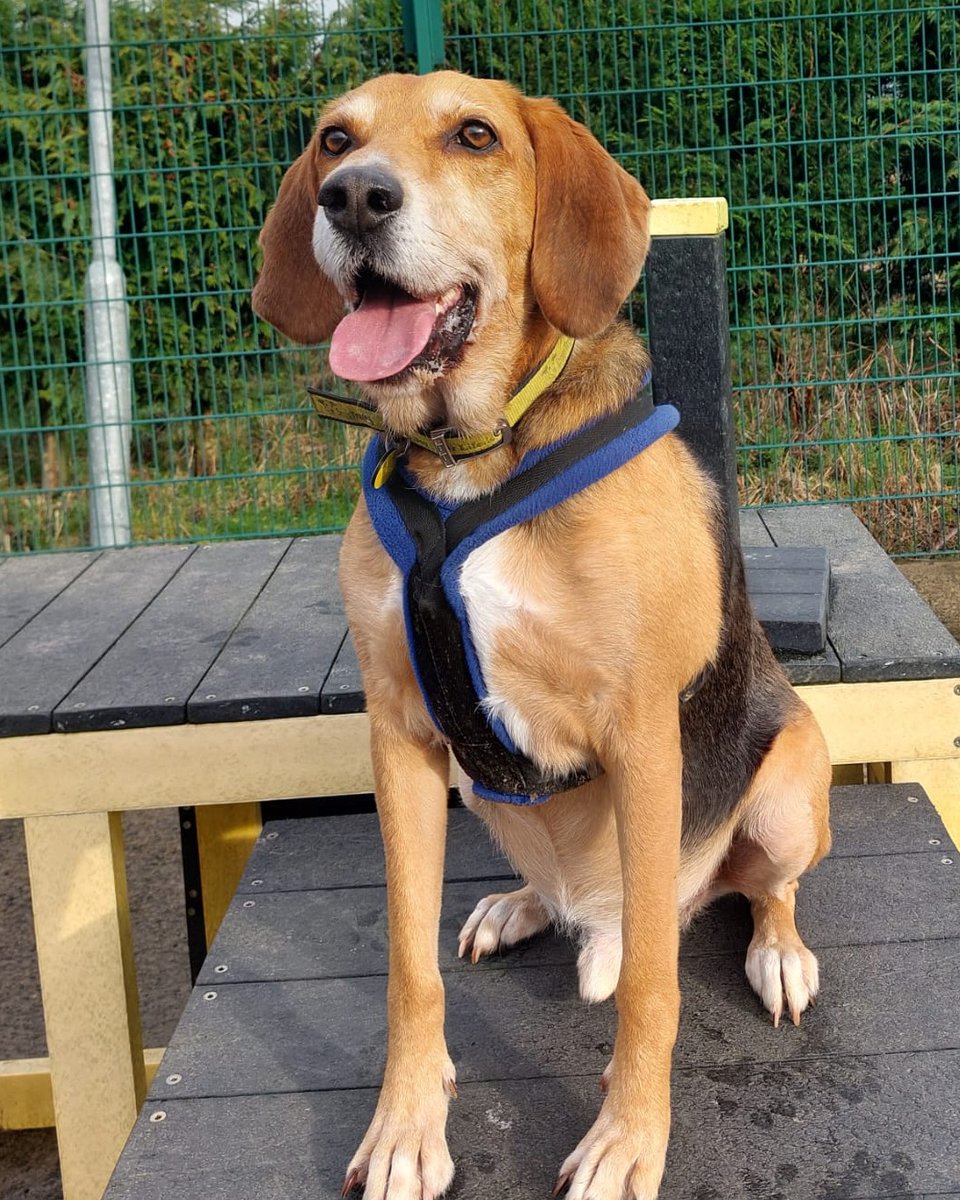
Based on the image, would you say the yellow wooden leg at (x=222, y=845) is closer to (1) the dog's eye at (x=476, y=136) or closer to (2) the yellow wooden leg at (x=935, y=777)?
(2) the yellow wooden leg at (x=935, y=777)

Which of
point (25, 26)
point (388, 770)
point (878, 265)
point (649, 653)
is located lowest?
point (388, 770)

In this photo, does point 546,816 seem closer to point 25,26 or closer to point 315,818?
point 315,818

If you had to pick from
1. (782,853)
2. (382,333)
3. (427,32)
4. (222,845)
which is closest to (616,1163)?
(782,853)

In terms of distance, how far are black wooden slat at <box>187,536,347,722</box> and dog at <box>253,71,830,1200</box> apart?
1065 mm

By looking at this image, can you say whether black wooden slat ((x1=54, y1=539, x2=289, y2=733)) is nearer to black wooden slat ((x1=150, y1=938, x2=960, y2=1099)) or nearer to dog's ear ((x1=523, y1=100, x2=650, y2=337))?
black wooden slat ((x1=150, y1=938, x2=960, y2=1099))

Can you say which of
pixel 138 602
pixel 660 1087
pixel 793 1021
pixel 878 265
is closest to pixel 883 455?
pixel 878 265

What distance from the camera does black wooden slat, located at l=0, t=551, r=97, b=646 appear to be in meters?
4.06

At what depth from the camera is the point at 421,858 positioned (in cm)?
209

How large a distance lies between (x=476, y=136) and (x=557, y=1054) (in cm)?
147

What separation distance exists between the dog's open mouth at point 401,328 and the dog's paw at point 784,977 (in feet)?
3.82

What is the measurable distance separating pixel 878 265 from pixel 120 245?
3612 millimetres

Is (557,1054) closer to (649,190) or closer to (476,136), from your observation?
(476,136)

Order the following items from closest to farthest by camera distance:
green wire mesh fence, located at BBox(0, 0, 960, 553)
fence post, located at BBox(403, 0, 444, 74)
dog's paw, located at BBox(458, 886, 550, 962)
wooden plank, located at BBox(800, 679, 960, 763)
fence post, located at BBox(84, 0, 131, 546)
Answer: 1. dog's paw, located at BBox(458, 886, 550, 962)
2. wooden plank, located at BBox(800, 679, 960, 763)
3. fence post, located at BBox(403, 0, 444, 74)
4. green wire mesh fence, located at BBox(0, 0, 960, 553)
5. fence post, located at BBox(84, 0, 131, 546)

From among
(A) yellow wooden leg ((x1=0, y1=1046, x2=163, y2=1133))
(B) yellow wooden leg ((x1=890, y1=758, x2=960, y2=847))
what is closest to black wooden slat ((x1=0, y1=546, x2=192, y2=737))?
(A) yellow wooden leg ((x1=0, y1=1046, x2=163, y2=1133))
